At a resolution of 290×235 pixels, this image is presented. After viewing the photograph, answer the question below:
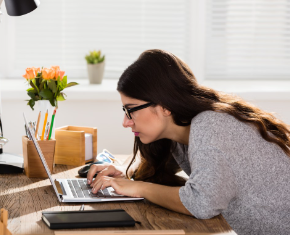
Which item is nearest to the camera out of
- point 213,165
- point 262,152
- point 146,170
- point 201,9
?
point 213,165

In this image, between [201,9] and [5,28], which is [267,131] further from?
[5,28]

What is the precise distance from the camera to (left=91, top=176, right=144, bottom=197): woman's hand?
137 cm

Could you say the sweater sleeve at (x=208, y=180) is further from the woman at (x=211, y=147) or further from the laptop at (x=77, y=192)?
the laptop at (x=77, y=192)

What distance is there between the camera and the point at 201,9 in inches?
120

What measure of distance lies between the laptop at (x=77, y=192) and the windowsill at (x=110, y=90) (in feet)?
4.31

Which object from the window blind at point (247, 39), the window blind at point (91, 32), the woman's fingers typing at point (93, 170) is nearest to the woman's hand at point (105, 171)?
the woman's fingers typing at point (93, 170)

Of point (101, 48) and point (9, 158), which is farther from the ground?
point (101, 48)

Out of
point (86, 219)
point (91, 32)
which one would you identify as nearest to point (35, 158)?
point (86, 219)

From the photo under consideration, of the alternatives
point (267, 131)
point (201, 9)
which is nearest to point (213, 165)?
point (267, 131)

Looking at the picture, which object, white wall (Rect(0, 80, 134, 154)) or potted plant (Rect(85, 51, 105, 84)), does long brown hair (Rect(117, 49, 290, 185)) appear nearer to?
white wall (Rect(0, 80, 134, 154))

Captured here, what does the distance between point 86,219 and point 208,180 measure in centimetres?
34

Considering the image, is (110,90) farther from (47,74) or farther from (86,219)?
(86,219)

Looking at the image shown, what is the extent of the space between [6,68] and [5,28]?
270mm

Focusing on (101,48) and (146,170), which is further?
(101,48)
